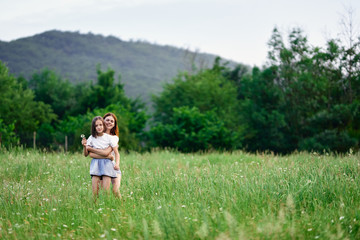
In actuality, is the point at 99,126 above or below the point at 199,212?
above

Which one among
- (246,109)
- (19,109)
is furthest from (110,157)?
(19,109)

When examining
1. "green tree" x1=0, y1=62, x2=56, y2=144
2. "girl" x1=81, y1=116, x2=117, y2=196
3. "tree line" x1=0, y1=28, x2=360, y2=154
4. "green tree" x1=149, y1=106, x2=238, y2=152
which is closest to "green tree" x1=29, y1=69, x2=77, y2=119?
"tree line" x1=0, y1=28, x2=360, y2=154

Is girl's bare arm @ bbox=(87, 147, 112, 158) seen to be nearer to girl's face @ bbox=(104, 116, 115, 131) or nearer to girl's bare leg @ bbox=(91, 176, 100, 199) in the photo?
girl's bare leg @ bbox=(91, 176, 100, 199)

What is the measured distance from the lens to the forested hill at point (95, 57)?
298 feet

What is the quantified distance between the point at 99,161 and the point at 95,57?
138516 mm

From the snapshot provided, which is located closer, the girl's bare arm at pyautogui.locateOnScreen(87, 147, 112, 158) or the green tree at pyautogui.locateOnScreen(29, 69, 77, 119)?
the girl's bare arm at pyautogui.locateOnScreen(87, 147, 112, 158)

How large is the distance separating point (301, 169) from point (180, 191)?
7.32 ft

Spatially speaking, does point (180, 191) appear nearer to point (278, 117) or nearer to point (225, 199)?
point (225, 199)

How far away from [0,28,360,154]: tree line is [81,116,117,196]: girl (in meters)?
12.9

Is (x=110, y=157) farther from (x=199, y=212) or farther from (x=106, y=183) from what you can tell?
(x=199, y=212)

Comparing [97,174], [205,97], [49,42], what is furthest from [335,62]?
[49,42]

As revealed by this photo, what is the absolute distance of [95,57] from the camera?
136 m

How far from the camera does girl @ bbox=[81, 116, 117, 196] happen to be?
5.24 meters

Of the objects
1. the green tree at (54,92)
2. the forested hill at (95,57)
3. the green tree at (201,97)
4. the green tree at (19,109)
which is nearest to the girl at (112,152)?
the green tree at (201,97)
